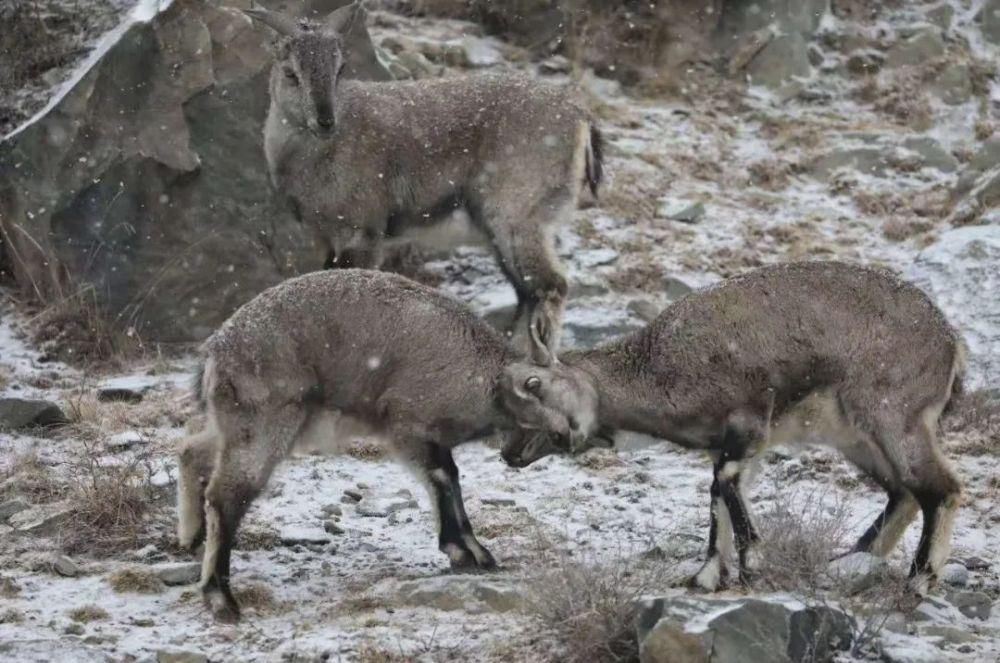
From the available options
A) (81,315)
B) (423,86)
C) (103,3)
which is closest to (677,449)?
(423,86)

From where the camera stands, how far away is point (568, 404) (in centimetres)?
745

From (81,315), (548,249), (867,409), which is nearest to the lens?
(867,409)

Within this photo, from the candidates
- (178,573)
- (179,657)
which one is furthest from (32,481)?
(179,657)

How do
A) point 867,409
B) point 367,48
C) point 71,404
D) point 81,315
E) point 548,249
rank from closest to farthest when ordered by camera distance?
point 867,409 < point 71,404 < point 548,249 < point 81,315 < point 367,48

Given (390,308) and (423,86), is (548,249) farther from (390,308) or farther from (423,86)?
(390,308)

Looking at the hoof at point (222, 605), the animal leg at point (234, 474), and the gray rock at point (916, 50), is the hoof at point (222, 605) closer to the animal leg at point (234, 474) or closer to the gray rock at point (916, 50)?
the animal leg at point (234, 474)

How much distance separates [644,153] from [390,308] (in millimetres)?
6597

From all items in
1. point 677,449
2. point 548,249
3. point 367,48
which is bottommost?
point 677,449

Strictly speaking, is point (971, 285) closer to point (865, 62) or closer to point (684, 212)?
point (684, 212)

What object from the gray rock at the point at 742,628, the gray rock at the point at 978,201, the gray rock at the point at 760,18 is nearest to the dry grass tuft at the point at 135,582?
the gray rock at the point at 742,628

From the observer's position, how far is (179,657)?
6.11m

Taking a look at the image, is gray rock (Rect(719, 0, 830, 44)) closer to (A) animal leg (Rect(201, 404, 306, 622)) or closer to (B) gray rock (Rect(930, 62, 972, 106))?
(B) gray rock (Rect(930, 62, 972, 106))

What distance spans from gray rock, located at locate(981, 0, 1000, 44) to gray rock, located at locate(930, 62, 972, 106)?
33.9 inches

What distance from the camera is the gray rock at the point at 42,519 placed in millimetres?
7516
